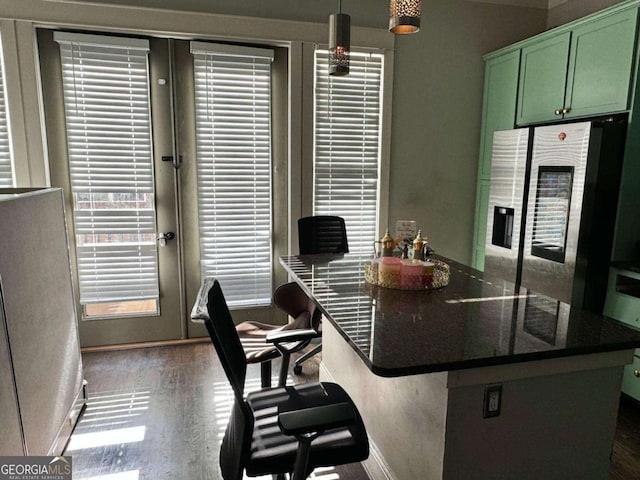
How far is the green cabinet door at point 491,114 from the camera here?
354 cm

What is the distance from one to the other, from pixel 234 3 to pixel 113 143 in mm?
1394

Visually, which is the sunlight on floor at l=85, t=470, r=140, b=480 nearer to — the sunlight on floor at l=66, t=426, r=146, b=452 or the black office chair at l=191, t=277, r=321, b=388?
the sunlight on floor at l=66, t=426, r=146, b=452

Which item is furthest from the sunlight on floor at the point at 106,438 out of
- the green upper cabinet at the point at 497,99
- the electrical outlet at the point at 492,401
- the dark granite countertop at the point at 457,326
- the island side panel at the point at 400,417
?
the green upper cabinet at the point at 497,99

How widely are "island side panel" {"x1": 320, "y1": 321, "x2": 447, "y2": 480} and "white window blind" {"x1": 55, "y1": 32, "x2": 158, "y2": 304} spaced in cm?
190

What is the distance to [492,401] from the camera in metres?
1.44

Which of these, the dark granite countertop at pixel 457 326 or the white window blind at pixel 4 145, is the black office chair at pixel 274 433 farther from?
the white window blind at pixel 4 145

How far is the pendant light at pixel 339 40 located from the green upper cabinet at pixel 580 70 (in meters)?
1.73

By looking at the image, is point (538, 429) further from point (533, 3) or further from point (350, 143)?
point (533, 3)

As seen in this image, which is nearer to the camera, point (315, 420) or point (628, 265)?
point (315, 420)

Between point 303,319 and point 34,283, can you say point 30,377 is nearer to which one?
point 34,283

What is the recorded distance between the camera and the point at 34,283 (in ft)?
6.45

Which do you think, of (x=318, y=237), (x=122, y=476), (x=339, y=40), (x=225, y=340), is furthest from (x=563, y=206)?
(x=122, y=476)

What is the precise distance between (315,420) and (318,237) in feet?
6.67

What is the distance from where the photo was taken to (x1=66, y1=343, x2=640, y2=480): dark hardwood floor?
211cm
